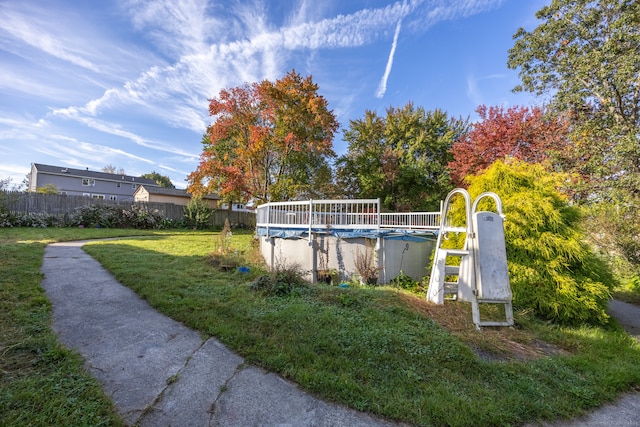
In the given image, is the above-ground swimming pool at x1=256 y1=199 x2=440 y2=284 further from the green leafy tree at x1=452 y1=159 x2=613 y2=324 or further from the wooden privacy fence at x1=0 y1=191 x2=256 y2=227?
the wooden privacy fence at x1=0 y1=191 x2=256 y2=227

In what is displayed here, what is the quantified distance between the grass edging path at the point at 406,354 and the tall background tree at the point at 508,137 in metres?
8.27

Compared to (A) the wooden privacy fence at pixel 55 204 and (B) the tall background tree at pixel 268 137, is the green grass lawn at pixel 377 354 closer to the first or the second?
(B) the tall background tree at pixel 268 137

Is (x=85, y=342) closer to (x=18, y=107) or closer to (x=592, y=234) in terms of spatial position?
(x=18, y=107)

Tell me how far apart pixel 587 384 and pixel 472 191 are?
11.2 ft

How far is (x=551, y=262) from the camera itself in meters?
4.05

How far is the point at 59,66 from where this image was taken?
622 centimetres

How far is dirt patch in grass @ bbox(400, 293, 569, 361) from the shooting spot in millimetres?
2893

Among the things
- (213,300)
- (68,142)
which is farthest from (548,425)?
(68,142)

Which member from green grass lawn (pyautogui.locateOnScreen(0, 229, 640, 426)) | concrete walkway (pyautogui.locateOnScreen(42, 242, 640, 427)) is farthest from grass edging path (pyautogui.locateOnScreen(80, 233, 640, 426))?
concrete walkway (pyautogui.locateOnScreen(42, 242, 640, 427))

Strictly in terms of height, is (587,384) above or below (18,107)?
below

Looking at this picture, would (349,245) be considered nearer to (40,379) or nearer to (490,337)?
(490,337)

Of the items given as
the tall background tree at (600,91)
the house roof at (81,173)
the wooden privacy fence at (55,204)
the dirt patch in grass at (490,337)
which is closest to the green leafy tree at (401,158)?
the tall background tree at (600,91)

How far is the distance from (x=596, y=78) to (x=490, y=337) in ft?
29.4

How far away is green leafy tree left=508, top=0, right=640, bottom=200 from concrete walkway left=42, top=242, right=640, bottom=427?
7.19 m
